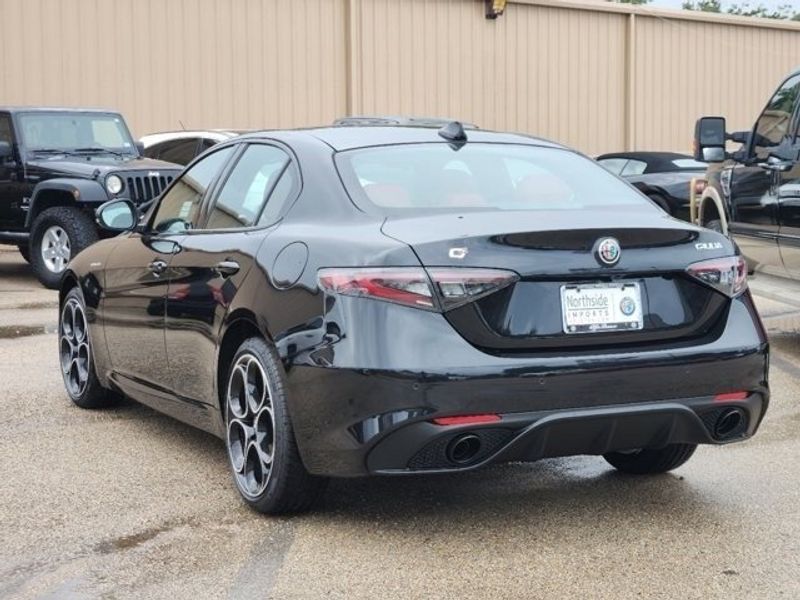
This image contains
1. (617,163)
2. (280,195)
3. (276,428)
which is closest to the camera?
(276,428)

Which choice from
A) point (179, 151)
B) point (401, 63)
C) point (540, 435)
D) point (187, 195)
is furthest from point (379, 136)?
point (401, 63)

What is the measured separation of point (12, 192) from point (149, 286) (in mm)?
8041

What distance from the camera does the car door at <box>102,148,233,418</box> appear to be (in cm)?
561

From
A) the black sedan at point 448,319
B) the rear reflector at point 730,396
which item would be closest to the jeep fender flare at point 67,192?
the black sedan at point 448,319

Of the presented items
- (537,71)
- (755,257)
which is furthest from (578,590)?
(537,71)

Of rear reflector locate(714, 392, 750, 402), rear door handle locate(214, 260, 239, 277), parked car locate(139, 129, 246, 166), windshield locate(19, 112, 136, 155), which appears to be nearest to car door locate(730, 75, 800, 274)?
rear reflector locate(714, 392, 750, 402)

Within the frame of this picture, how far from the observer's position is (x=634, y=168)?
17.0 m

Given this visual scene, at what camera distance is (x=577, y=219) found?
446cm

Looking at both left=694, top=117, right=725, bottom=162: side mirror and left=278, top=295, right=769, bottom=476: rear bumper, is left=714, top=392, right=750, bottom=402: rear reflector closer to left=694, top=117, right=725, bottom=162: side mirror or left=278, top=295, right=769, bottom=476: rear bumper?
left=278, top=295, right=769, bottom=476: rear bumper

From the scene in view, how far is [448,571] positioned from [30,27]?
15.6 meters

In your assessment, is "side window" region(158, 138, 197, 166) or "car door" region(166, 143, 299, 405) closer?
"car door" region(166, 143, 299, 405)

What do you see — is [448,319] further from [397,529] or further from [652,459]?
[652,459]

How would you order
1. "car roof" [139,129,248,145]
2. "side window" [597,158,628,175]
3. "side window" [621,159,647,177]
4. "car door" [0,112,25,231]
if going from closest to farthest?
"car door" [0,112,25,231]
"car roof" [139,129,248,145]
"side window" [621,159,647,177]
"side window" [597,158,628,175]

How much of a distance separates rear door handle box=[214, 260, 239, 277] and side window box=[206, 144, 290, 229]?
0.21 meters
